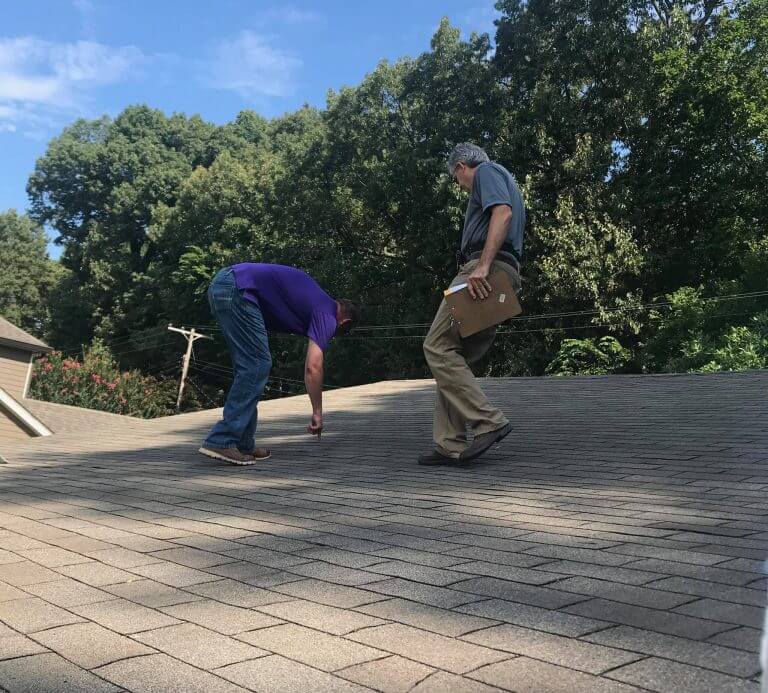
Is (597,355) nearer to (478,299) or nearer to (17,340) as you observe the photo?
(17,340)

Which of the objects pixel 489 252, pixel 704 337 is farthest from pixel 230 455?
pixel 704 337

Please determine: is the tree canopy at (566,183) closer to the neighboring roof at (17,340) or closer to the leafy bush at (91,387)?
the leafy bush at (91,387)

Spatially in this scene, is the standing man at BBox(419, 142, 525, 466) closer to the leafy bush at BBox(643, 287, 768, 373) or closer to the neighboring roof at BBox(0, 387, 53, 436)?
the leafy bush at BBox(643, 287, 768, 373)

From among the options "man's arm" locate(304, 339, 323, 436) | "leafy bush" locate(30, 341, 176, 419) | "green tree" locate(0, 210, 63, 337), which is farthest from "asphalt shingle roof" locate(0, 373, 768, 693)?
"green tree" locate(0, 210, 63, 337)

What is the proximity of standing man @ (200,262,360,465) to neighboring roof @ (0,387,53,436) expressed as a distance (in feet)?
41.3

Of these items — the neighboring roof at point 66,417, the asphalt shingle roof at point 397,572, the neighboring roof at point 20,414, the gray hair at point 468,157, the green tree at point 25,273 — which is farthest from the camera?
the green tree at point 25,273

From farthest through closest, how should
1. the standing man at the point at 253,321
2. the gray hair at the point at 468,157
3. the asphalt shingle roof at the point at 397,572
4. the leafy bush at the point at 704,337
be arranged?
the leafy bush at the point at 704,337 → the standing man at the point at 253,321 → the gray hair at the point at 468,157 → the asphalt shingle roof at the point at 397,572

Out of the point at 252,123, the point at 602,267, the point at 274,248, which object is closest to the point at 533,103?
the point at 602,267

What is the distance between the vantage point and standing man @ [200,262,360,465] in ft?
16.8

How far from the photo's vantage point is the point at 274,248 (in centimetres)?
3397

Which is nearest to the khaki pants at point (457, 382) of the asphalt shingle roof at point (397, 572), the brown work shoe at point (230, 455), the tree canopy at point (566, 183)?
the asphalt shingle roof at point (397, 572)

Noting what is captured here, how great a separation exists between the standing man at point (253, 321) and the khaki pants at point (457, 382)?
78cm

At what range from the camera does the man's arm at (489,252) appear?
4.55 m

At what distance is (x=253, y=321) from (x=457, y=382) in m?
1.44
